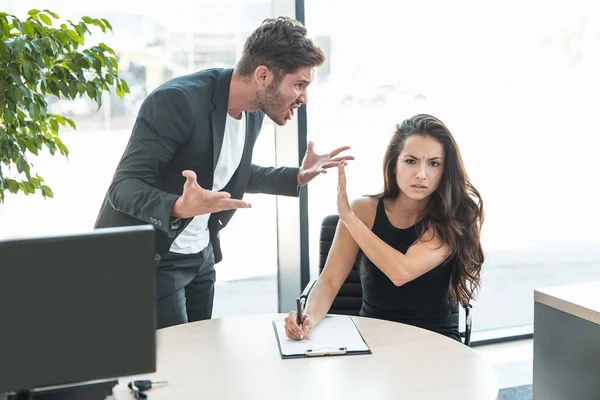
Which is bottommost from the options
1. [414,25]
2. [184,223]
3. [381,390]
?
[381,390]

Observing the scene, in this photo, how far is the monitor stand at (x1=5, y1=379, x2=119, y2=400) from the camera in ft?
3.61

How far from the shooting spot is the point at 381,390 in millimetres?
1522

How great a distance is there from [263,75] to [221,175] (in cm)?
38

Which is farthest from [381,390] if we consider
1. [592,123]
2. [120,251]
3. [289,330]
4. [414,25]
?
[592,123]

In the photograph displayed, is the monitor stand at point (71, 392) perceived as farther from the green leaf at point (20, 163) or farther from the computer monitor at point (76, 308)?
the green leaf at point (20, 163)

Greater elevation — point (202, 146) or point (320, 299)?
point (202, 146)

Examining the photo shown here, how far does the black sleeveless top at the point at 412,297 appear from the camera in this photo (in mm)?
2271

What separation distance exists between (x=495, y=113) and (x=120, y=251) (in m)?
3.15

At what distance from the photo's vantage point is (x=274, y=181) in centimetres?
261

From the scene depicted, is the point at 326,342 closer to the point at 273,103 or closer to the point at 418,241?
the point at 418,241

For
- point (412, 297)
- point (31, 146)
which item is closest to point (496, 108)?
point (412, 297)

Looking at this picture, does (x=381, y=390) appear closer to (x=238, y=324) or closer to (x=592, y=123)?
(x=238, y=324)

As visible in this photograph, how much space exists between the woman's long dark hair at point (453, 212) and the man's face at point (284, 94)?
387 millimetres

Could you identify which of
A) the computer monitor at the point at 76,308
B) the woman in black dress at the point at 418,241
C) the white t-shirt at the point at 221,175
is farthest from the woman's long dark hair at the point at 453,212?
the computer monitor at the point at 76,308
